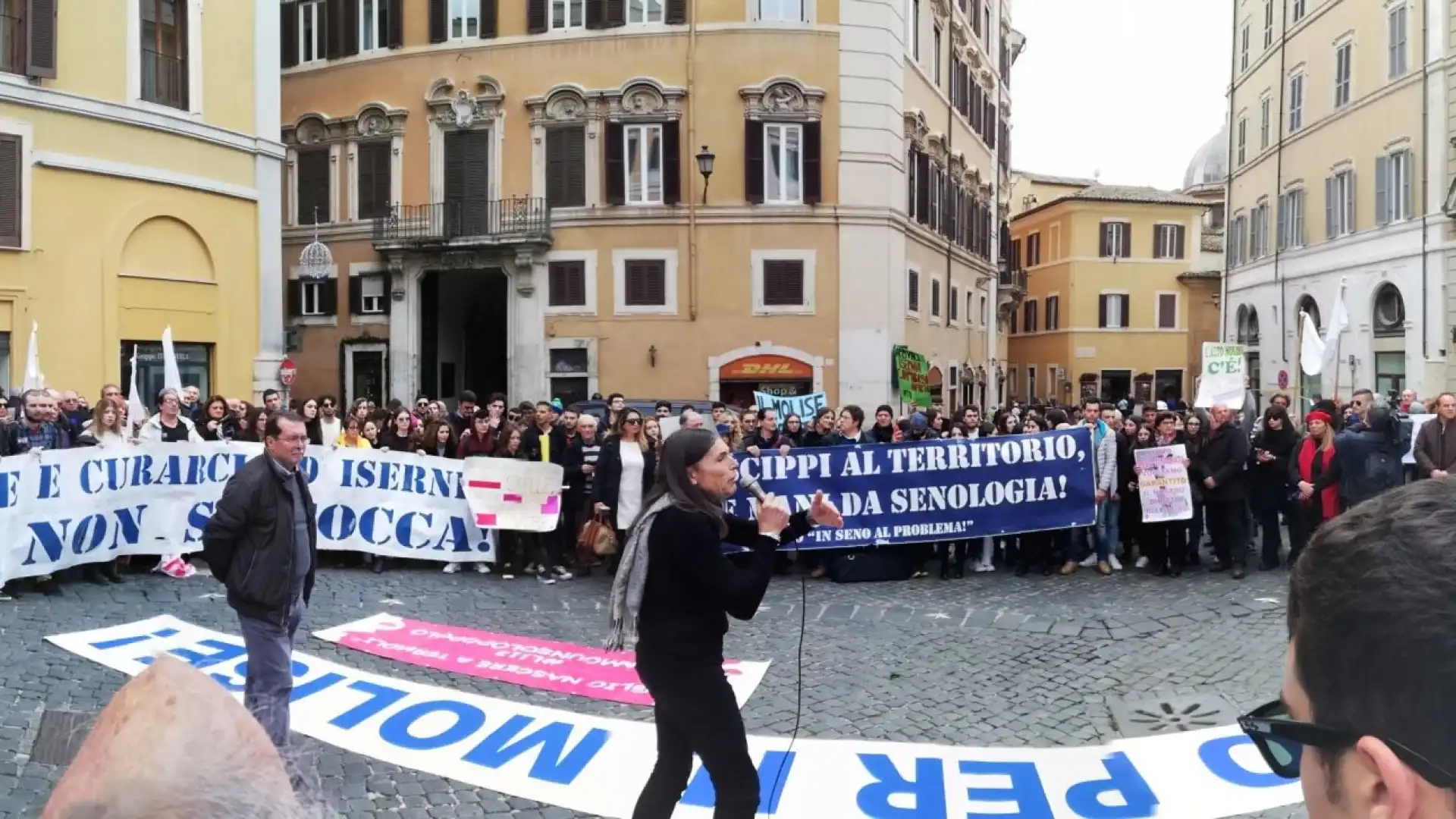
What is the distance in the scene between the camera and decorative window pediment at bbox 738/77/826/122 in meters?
26.0

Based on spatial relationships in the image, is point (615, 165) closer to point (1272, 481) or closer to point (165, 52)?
point (165, 52)

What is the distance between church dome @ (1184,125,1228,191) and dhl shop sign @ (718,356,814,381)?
46.6m

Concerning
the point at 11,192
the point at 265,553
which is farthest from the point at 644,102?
the point at 265,553

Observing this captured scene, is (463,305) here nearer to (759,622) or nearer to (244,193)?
(244,193)

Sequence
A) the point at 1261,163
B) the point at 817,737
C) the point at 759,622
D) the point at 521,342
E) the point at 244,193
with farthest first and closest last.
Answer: the point at 1261,163, the point at 521,342, the point at 244,193, the point at 759,622, the point at 817,737

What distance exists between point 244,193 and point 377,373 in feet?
24.8

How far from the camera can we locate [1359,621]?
48.3 inches

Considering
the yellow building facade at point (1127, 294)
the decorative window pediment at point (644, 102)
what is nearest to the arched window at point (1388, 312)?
the decorative window pediment at point (644, 102)

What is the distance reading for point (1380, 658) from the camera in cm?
121

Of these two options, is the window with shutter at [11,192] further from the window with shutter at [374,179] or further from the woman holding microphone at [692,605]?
the woman holding microphone at [692,605]

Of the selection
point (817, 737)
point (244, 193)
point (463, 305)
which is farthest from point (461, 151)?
point (817, 737)

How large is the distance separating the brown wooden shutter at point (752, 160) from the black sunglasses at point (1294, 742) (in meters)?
25.3

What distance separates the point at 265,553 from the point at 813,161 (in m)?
21.9

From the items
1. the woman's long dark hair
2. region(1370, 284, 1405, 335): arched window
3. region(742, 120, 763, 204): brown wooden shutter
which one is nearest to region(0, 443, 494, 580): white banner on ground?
the woman's long dark hair
